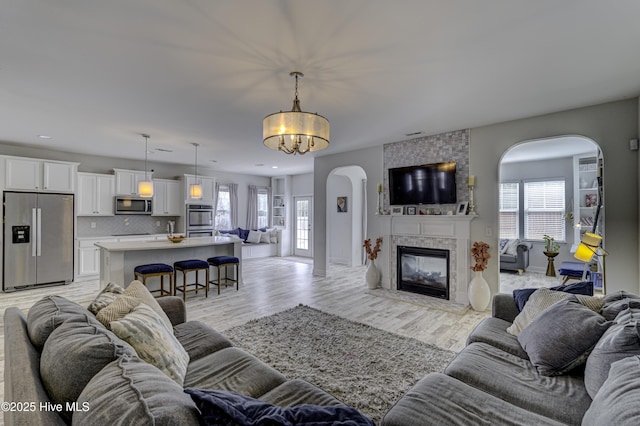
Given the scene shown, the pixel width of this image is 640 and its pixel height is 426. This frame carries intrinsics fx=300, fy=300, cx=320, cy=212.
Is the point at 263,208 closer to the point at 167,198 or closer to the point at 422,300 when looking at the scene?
the point at 167,198

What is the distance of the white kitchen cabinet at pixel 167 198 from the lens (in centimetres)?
734

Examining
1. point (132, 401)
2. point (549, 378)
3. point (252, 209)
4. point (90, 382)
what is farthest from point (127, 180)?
point (549, 378)

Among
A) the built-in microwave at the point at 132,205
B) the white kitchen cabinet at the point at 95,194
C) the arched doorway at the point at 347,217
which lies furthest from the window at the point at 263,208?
the white kitchen cabinet at the point at 95,194

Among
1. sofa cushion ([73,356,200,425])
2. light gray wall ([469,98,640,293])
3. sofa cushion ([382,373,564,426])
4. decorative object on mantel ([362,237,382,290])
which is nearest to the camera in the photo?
sofa cushion ([73,356,200,425])

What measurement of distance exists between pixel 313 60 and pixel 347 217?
19.0ft

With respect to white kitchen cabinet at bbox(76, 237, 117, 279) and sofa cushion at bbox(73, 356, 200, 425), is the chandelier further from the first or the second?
white kitchen cabinet at bbox(76, 237, 117, 279)

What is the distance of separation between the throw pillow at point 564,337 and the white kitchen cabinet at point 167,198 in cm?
764

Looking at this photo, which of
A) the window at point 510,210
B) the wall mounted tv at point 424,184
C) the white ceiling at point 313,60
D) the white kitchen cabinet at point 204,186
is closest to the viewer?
the white ceiling at point 313,60

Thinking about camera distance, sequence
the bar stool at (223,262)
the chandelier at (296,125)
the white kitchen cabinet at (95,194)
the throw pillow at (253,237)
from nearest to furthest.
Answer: the chandelier at (296,125), the bar stool at (223,262), the white kitchen cabinet at (95,194), the throw pillow at (253,237)

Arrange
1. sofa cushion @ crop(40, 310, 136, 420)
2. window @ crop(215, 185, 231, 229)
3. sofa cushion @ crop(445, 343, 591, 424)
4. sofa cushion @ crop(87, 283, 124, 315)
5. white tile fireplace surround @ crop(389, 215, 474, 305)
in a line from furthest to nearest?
1. window @ crop(215, 185, 231, 229)
2. white tile fireplace surround @ crop(389, 215, 474, 305)
3. sofa cushion @ crop(87, 283, 124, 315)
4. sofa cushion @ crop(445, 343, 591, 424)
5. sofa cushion @ crop(40, 310, 136, 420)

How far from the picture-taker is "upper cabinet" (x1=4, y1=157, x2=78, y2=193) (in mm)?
5305

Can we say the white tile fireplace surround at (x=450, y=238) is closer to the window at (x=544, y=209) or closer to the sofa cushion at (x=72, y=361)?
the window at (x=544, y=209)

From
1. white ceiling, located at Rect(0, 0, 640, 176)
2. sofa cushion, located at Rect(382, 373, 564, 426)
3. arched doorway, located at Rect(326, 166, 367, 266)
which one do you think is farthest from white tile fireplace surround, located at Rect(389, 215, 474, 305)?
sofa cushion, located at Rect(382, 373, 564, 426)

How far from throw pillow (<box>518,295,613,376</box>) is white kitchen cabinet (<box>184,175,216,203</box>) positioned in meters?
7.49
